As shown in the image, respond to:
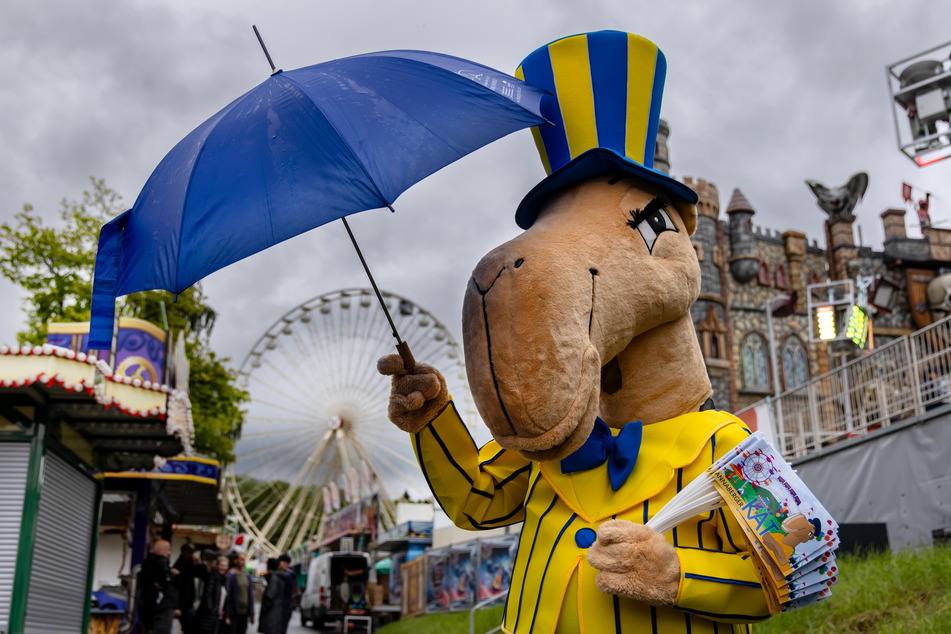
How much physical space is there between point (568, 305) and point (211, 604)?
8.00 metres

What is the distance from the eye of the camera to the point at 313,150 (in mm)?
2105

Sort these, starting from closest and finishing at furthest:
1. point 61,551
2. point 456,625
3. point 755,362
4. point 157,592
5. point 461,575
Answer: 1. point 157,592
2. point 61,551
3. point 456,625
4. point 461,575
5. point 755,362

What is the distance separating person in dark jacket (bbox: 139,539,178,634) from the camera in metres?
7.84

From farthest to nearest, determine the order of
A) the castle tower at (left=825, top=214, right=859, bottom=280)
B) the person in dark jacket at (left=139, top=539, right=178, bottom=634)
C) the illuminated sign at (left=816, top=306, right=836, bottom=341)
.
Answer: the castle tower at (left=825, top=214, right=859, bottom=280) < the illuminated sign at (left=816, top=306, right=836, bottom=341) < the person in dark jacket at (left=139, top=539, right=178, bottom=634)

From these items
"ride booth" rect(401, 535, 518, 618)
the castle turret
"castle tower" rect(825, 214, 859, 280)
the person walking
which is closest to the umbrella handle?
the person walking

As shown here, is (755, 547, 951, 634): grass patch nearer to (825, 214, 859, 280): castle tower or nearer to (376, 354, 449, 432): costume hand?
(376, 354, 449, 432): costume hand

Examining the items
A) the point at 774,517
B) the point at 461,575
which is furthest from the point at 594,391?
the point at 461,575

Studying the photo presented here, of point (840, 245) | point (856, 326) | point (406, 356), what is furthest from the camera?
point (840, 245)

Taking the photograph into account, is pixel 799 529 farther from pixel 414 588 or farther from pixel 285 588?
pixel 414 588

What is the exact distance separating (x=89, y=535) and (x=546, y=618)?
8.42m

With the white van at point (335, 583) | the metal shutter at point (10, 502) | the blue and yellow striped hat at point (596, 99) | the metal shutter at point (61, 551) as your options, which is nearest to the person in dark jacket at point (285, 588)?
the metal shutter at point (61, 551)

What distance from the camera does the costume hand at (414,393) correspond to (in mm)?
2359

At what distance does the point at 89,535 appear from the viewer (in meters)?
9.27

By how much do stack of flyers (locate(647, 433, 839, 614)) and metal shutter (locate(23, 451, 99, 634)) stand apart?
6931 millimetres
